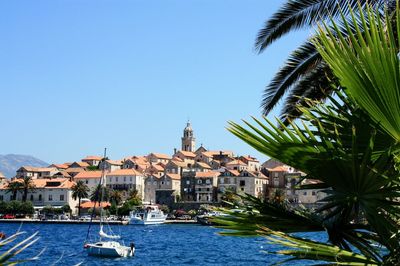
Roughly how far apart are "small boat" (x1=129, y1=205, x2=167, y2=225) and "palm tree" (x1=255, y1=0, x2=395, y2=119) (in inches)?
4381

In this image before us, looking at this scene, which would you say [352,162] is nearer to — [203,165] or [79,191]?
[79,191]

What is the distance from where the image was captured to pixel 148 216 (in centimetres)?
12288

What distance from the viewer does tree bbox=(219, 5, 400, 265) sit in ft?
14.9

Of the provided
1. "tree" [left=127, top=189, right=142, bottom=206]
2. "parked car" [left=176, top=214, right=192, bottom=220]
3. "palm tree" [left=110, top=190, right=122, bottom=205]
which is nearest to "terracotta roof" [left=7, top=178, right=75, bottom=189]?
"palm tree" [left=110, top=190, right=122, bottom=205]

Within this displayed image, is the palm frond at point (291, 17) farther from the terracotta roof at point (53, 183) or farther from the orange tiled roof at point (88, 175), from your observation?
the orange tiled roof at point (88, 175)

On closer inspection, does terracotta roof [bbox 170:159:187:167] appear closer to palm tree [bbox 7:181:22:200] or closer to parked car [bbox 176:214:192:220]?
parked car [bbox 176:214:192:220]

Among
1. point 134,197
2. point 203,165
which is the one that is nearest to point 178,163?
point 203,165

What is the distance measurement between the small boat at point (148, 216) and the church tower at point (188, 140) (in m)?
54.8

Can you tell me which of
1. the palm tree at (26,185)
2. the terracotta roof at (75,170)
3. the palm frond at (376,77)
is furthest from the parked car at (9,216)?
the palm frond at (376,77)

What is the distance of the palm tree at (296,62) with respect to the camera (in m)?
11.2

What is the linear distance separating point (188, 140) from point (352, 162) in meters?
179

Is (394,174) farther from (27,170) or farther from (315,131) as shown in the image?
(27,170)

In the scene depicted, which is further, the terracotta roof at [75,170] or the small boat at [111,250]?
the terracotta roof at [75,170]

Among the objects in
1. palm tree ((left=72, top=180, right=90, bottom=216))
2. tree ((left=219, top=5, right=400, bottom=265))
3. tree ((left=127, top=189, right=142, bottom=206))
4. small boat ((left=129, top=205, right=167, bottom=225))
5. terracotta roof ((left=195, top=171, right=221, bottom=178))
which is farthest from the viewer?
terracotta roof ((left=195, top=171, right=221, bottom=178))
